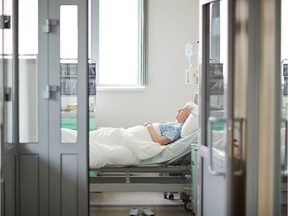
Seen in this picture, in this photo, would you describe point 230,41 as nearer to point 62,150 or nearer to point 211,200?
point 211,200

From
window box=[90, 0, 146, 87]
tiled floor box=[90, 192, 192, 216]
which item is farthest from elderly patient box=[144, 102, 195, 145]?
window box=[90, 0, 146, 87]

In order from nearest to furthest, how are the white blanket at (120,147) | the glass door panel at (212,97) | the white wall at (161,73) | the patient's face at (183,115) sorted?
the glass door panel at (212,97) < the white blanket at (120,147) < the patient's face at (183,115) < the white wall at (161,73)

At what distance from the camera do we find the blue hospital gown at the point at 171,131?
499 cm

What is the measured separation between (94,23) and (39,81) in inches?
113

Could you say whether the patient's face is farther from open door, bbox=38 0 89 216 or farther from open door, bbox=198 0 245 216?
open door, bbox=38 0 89 216

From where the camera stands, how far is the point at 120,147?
15.9 feet

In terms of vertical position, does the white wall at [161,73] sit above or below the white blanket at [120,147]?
above

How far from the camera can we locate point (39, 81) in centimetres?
372

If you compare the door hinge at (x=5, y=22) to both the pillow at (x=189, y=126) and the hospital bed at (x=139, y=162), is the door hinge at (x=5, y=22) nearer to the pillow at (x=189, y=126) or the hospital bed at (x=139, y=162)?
the hospital bed at (x=139, y=162)

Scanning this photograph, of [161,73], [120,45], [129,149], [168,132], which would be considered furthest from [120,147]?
[120,45]

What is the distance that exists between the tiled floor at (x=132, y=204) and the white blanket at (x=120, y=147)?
1.87ft

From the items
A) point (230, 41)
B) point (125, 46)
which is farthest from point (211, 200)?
point (125, 46)

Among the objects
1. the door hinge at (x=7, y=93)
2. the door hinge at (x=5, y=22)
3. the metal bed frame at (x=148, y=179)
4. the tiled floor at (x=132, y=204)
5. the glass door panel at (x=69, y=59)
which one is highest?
the door hinge at (x=5, y=22)

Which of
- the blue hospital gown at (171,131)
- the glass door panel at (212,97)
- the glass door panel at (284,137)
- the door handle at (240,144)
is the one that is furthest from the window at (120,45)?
the door handle at (240,144)
